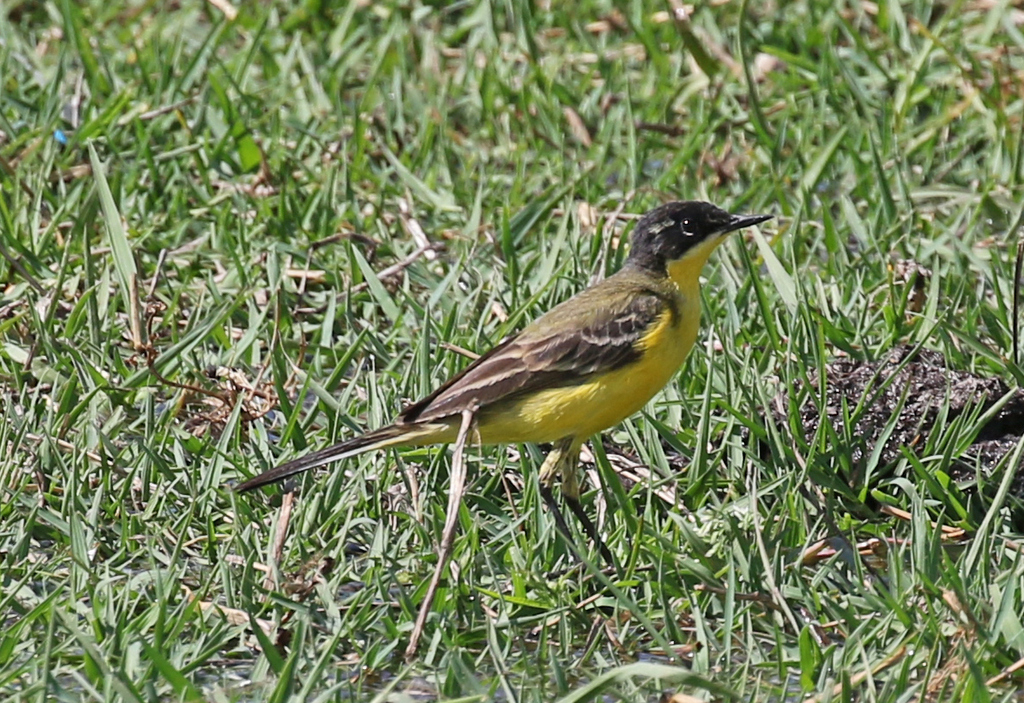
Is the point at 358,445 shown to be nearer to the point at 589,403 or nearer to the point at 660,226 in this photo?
the point at 589,403

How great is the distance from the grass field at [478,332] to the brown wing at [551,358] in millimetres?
242

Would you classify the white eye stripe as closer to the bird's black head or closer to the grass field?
the bird's black head

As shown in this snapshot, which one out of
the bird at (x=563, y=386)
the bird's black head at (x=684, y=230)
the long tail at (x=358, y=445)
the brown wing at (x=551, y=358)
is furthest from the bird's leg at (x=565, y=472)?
the bird's black head at (x=684, y=230)

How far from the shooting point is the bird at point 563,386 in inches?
195

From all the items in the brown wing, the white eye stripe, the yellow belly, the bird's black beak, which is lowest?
the yellow belly

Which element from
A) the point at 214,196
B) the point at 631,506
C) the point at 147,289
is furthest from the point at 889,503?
the point at 214,196

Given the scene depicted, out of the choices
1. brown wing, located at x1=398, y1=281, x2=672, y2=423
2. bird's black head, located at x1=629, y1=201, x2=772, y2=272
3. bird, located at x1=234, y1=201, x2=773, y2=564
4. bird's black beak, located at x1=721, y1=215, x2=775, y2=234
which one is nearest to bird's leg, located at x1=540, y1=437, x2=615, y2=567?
bird, located at x1=234, y1=201, x2=773, y2=564

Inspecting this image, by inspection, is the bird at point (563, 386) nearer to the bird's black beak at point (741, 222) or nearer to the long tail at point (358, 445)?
the long tail at point (358, 445)

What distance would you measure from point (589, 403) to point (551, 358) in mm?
186

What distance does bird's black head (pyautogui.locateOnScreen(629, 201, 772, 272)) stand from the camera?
18.0 feet

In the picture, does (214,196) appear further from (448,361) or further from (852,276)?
(852,276)

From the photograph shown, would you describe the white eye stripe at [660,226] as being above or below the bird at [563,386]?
above

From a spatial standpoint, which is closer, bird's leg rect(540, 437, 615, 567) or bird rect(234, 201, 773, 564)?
bird rect(234, 201, 773, 564)

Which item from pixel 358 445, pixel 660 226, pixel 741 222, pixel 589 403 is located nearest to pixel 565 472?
pixel 589 403
